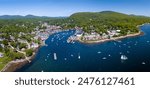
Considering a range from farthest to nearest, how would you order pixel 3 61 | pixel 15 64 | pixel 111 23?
pixel 111 23 < pixel 3 61 < pixel 15 64

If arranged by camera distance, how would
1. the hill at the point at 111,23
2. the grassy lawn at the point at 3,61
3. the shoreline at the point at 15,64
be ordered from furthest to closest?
the hill at the point at 111,23 < the grassy lawn at the point at 3,61 < the shoreline at the point at 15,64

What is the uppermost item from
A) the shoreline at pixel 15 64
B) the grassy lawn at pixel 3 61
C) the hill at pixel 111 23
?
the grassy lawn at pixel 3 61

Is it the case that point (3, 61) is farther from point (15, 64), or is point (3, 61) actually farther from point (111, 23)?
point (111, 23)

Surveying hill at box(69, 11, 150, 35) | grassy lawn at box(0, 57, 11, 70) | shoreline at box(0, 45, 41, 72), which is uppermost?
grassy lawn at box(0, 57, 11, 70)

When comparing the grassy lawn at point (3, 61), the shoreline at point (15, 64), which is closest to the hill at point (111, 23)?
the shoreline at point (15, 64)

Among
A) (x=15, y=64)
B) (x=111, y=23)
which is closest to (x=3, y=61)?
(x=15, y=64)

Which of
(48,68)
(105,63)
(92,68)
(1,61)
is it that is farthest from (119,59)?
(1,61)

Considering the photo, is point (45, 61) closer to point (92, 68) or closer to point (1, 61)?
point (1, 61)

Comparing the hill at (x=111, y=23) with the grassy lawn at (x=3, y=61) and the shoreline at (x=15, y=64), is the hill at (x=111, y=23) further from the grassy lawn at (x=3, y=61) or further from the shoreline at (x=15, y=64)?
the grassy lawn at (x=3, y=61)

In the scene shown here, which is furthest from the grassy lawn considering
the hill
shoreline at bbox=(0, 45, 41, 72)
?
the hill

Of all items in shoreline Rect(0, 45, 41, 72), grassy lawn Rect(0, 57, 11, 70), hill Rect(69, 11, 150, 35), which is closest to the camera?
shoreline Rect(0, 45, 41, 72)

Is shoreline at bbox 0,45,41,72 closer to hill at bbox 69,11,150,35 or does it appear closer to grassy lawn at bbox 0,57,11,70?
grassy lawn at bbox 0,57,11,70
